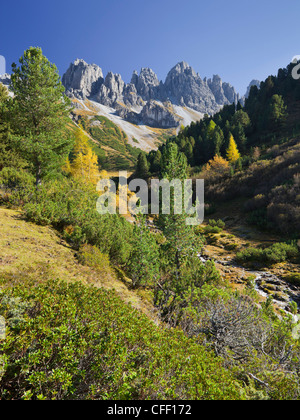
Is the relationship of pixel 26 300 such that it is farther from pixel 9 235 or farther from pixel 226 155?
pixel 226 155

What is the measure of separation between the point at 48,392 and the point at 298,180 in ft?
85.5

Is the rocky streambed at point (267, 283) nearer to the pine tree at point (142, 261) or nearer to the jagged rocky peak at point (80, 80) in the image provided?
the pine tree at point (142, 261)

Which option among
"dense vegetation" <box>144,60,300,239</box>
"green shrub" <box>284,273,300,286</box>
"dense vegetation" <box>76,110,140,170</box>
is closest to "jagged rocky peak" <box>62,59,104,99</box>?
"dense vegetation" <box>76,110,140,170</box>

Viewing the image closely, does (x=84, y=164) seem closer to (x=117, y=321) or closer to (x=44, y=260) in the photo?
(x=44, y=260)

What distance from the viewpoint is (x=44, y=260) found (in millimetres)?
5676

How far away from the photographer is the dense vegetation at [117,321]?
7.09 ft

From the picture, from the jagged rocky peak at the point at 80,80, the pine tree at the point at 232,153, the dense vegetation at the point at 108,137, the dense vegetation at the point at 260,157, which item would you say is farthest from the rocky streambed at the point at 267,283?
the jagged rocky peak at the point at 80,80

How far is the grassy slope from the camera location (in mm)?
4863

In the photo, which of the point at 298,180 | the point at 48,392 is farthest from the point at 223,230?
the point at 48,392

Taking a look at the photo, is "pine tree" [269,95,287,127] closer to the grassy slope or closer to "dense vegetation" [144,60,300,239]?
"dense vegetation" [144,60,300,239]

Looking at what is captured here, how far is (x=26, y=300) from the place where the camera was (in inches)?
110

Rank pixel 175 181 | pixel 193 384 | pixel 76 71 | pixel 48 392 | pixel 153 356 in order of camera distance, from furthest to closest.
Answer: pixel 76 71 < pixel 175 181 < pixel 153 356 < pixel 193 384 < pixel 48 392

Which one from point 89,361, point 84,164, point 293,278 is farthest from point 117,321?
point 84,164

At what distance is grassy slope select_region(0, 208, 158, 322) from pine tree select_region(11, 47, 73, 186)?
339 centimetres
